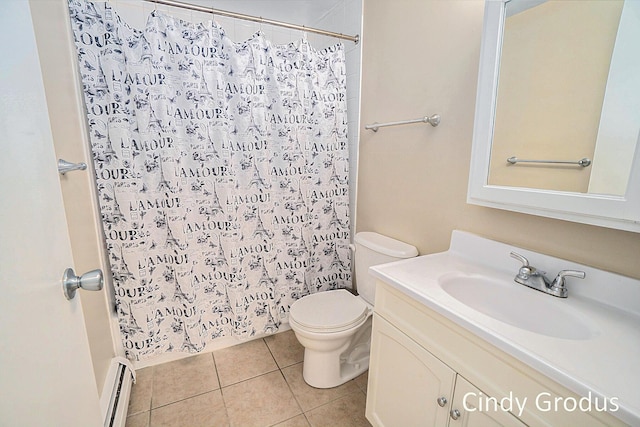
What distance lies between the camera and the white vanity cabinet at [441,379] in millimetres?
678

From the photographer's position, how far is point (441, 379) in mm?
905

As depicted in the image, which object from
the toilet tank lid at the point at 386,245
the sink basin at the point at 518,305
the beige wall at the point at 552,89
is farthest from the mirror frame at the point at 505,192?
the toilet tank lid at the point at 386,245

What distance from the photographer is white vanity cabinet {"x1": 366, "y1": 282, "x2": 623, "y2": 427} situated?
0.68m

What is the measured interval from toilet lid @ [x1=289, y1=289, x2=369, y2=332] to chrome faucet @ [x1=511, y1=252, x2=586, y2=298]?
781 mm

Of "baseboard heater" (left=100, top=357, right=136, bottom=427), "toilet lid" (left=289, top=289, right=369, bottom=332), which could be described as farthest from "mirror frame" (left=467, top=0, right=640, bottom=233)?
"baseboard heater" (left=100, top=357, right=136, bottom=427)

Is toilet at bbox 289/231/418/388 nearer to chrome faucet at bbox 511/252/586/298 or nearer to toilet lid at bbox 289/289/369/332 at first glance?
toilet lid at bbox 289/289/369/332

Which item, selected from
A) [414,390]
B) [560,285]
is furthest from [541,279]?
[414,390]

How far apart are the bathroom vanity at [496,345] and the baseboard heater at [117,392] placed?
1.13m

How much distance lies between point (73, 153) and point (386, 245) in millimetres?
1559

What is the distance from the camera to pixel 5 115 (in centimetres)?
44

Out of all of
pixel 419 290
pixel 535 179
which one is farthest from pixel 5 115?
pixel 535 179

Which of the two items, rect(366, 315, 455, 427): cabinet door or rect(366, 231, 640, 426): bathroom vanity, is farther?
rect(366, 315, 455, 427): cabinet door

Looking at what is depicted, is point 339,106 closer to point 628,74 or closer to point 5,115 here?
point 628,74

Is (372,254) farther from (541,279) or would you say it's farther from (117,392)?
(117,392)
